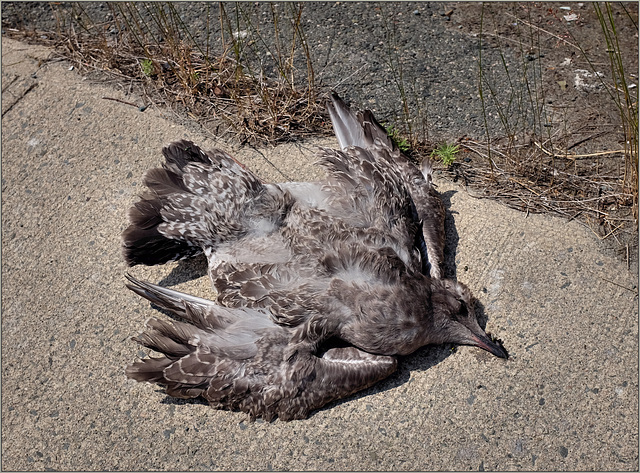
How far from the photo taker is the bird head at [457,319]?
11.1ft

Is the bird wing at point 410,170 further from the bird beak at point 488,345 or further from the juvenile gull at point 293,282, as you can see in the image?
the bird beak at point 488,345

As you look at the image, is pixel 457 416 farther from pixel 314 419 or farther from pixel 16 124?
pixel 16 124

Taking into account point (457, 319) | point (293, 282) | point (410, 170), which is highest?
point (293, 282)

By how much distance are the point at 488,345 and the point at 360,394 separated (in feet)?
2.65

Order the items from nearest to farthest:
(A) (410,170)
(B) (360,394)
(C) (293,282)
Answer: (C) (293,282) < (B) (360,394) < (A) (410,170)

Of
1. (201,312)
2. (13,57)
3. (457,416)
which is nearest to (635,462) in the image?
(457,416)

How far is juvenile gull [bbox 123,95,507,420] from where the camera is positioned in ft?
10.6

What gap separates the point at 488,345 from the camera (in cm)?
344

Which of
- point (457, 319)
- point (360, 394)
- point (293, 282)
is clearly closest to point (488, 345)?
point (457, 319)

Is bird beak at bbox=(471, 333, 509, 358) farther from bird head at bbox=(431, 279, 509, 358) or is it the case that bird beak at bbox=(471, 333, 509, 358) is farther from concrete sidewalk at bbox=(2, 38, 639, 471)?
concrete sidewalk at bbox=(2, 38, 639, 471)

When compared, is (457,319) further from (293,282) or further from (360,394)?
(293,282)

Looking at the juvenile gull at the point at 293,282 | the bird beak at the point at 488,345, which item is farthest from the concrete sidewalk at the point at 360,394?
the juvenile gull at the point at 293,282

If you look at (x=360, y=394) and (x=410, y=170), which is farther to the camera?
(x=410, y=170)

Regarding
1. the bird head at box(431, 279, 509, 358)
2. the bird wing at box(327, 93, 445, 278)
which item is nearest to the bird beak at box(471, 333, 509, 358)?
the bird head at box(431, 279, 509, 358)
